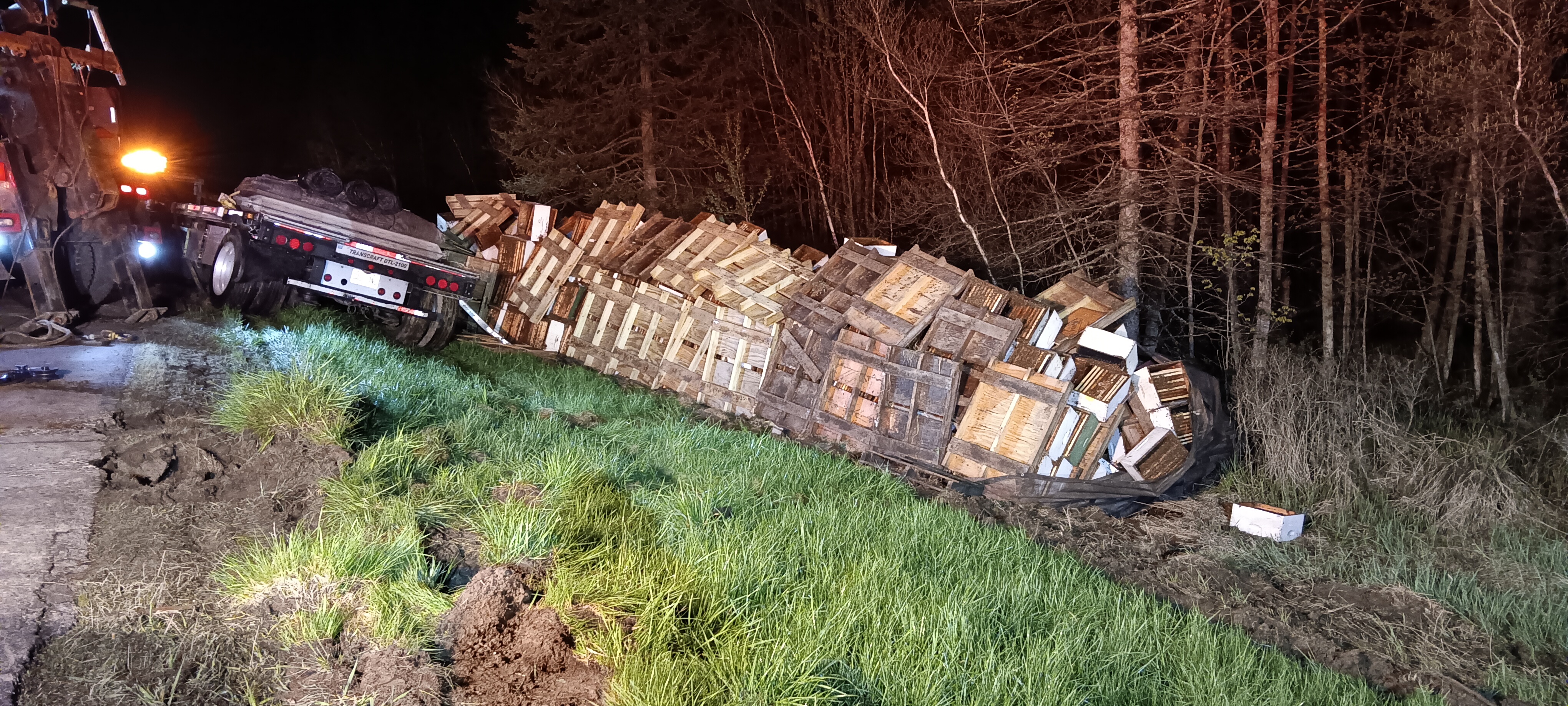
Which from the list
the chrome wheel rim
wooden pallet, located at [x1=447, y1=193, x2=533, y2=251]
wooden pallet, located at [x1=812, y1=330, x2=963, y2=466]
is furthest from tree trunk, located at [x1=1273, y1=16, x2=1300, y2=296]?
the chrome wheel rim

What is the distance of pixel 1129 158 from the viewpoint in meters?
9.31

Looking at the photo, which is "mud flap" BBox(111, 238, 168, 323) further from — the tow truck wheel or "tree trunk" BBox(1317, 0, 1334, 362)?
"tree trunk" BBox(1317, 0, 1334, 362)

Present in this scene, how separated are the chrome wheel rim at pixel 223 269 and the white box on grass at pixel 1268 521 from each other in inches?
399

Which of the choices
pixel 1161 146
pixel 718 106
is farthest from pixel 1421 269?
pixel 718 106

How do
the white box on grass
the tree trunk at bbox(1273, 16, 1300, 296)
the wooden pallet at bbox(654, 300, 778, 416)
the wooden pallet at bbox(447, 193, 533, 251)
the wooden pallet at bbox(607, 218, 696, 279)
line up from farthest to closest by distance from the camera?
the wooden pallet at bbox(447, 193, 533, 251), the wooden pallet at bbox(607, 218, 696, 279), the tree trunk at bbox(1273, 16, 1300, 296), the wooden pallet at bbox(654, 300, 778, 416), the white box on grass

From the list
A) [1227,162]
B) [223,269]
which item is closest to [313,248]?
[223,269]

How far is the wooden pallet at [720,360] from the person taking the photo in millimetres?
9180

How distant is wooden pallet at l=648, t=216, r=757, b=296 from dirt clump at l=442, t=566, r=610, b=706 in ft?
20.5

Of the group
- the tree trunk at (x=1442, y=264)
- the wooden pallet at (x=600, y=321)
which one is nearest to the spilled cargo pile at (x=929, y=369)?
the wooden pallet at (x=600, y=321)

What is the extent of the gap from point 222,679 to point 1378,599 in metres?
6.31

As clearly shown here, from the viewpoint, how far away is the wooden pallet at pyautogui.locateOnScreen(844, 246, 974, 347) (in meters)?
7.96

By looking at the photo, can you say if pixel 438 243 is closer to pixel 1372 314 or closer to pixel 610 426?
pixel 610 426

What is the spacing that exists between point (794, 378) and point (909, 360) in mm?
1354

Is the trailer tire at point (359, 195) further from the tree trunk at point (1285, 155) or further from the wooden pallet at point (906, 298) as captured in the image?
the tree trunk at point (1285, 155)
